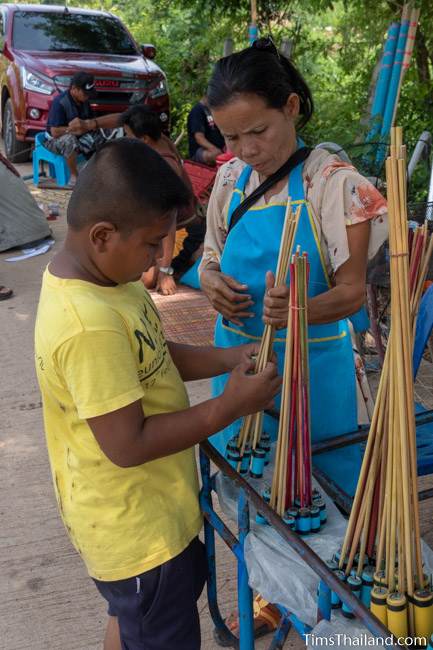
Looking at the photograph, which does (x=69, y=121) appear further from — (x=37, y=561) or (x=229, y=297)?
(x=229, y=297)

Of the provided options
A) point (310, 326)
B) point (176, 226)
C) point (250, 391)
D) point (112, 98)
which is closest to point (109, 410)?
point (250, 391)

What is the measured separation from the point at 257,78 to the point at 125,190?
1.76 ft

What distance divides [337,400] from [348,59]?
746 centimetres

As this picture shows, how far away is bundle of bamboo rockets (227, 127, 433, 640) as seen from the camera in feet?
3.76

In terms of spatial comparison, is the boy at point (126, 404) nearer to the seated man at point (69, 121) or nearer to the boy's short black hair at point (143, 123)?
the boy's short black hair at point (143, 123)

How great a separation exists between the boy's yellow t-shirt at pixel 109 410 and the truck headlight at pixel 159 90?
7.98 m

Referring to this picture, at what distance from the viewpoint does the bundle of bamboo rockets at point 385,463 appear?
115 centimetres

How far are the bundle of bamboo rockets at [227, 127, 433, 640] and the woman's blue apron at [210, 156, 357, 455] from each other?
224 mm

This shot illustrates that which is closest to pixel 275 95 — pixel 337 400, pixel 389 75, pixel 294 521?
pixel 337 400

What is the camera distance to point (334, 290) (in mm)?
1721

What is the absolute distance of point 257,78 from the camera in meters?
1.70

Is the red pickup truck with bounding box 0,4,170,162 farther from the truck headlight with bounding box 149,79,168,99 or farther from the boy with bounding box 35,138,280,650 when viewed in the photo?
the boy with bounding box 35,138,280,650

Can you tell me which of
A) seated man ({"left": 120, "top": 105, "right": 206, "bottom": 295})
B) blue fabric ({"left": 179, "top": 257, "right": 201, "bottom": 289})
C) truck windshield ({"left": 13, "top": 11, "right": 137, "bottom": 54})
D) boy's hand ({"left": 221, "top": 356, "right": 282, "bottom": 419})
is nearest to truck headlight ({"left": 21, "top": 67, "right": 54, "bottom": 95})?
truck windshield ({"left": 13, "top": 11, "right": 137, "bottom": 54})

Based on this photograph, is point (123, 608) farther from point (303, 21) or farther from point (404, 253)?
point (303, 21)
